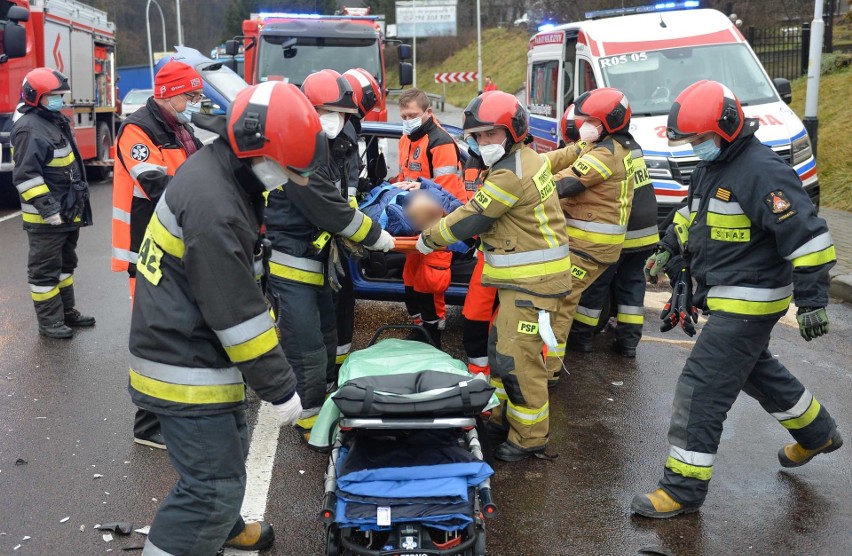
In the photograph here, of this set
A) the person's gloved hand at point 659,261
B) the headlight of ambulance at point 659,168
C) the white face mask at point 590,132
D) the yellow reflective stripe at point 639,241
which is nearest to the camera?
the person's gloved hand at point 659,261

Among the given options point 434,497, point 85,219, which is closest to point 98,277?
point 85,219

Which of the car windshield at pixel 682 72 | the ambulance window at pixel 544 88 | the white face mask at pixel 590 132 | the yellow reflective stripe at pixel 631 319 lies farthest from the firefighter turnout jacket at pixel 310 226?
the ambulance window at pixel 544 88

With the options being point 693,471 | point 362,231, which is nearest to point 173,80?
point 362,231

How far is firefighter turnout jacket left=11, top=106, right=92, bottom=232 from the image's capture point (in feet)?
21.7

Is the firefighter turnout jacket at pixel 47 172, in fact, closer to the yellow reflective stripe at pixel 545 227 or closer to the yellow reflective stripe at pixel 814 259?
the yellow reflective stripe at pixel 545 227

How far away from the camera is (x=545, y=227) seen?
4668 millimetres

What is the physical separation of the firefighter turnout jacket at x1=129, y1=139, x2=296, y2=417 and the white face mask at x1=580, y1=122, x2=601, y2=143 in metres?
3.46

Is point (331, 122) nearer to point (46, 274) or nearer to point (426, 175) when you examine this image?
point (426, 175)

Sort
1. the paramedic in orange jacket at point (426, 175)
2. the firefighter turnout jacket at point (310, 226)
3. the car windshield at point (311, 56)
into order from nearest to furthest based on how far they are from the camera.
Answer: the firefighter turnout jacket at point (310, 226)
the paramedic in orange jacket at point (426, 175)
the car windshield at point (311, 56)

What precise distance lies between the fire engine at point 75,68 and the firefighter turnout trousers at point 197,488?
10537 mm

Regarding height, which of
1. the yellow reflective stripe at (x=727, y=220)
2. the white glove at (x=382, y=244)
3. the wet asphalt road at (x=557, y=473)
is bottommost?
the wet asphalt road at (x=557, y=473)

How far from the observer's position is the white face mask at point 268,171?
9.89 feet

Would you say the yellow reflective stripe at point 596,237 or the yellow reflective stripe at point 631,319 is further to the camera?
the yellow reflective stripe at point 631,319

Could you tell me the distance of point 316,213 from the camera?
4.46 meters
